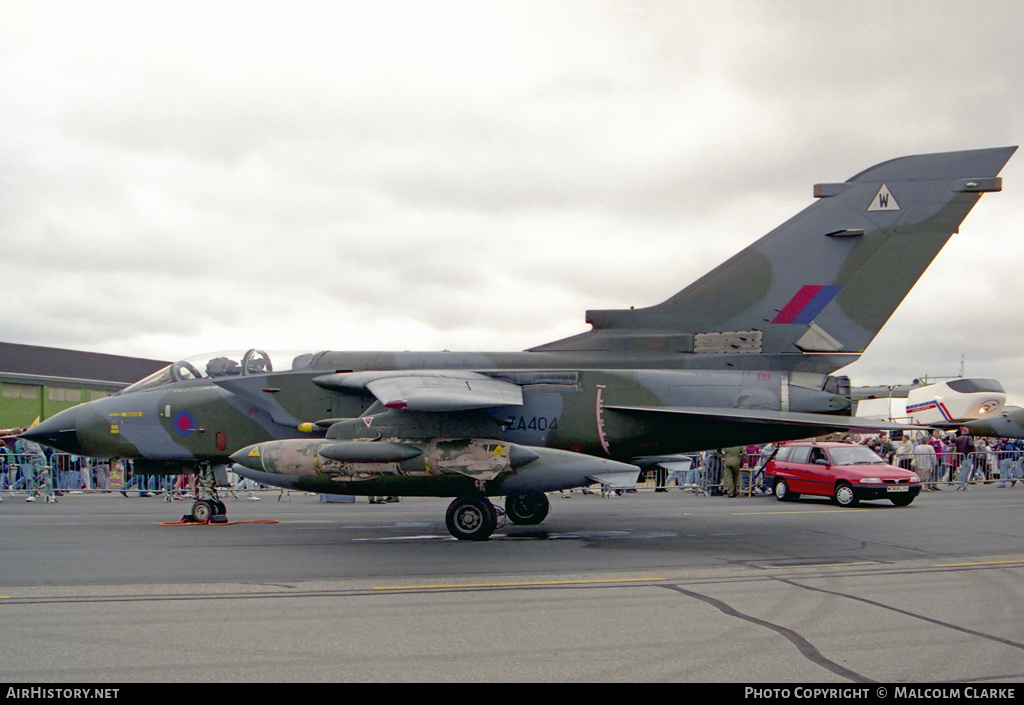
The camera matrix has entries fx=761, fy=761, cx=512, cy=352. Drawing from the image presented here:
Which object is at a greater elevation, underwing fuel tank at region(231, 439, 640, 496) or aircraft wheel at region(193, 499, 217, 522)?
underwing fuel tank at region(231, 439, 640, 496)

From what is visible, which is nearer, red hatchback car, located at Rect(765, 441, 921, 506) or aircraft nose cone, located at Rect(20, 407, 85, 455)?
aircraft nose cone, located at Rect(20, 407, 85, 455)

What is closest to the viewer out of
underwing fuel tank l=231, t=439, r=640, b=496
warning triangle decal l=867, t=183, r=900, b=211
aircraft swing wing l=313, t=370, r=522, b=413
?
aircraft swing wing l=313, t=370, r=522, b=413

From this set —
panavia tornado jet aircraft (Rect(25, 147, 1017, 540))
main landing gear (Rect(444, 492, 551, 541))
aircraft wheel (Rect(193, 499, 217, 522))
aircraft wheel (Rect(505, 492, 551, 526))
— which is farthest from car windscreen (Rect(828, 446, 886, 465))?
aircraft wheel (Rect(193, 499, 217, 522))

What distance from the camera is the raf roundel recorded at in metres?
13.1

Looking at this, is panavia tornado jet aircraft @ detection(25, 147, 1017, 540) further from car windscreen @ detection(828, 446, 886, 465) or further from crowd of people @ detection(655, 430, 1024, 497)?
crowd of people @ detection(655, 430, 1024, 497)

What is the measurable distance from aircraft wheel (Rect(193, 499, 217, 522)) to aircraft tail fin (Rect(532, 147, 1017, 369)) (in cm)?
894

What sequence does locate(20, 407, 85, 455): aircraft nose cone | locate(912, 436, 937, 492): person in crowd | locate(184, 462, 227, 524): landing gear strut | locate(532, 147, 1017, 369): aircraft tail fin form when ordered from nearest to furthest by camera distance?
1. locate(532, 147, 1017, 369): aircraft tail fin
2. locate(20, 407, 85, 455): aircraft nose cone
3. locate(184, 462, 227, 524): landing gear strut
4. locate(912, 436, 937, 492): person in crowd

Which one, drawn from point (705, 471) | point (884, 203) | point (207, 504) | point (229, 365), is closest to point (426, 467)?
point (229, 365)

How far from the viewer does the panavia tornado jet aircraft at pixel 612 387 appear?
11.0m

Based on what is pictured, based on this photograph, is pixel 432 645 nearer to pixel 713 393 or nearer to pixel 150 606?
pixel 150 606

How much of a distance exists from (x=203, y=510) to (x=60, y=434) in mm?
2754

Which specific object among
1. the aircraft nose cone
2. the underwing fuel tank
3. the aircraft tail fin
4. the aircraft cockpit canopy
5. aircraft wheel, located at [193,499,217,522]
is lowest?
aircraft wheel, located at [193,499,217,522]

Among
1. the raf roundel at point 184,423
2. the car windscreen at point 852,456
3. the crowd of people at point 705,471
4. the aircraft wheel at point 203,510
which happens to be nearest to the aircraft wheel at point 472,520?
the raf roundel at point 184,423
